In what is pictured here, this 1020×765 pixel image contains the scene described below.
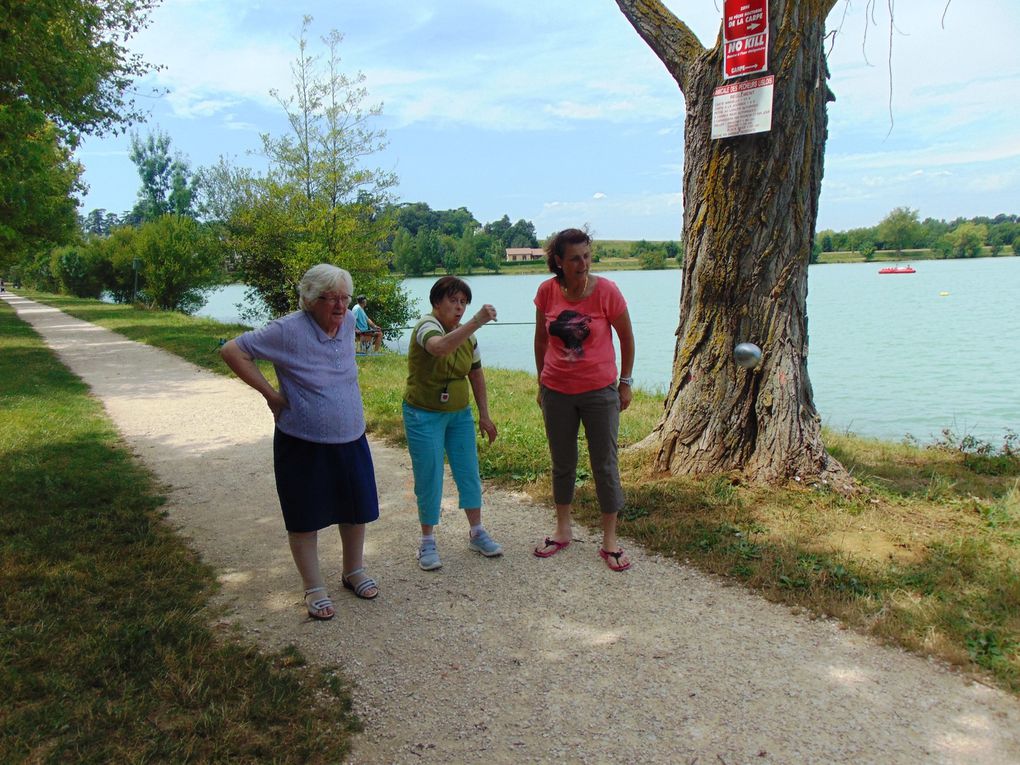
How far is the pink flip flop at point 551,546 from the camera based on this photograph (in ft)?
15.0

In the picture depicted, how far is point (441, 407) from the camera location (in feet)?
14.1

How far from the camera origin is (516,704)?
118 inches

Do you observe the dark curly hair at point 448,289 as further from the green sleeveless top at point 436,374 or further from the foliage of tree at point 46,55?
the foliage of tree at point 46,55

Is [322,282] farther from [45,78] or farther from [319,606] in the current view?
[45,78]

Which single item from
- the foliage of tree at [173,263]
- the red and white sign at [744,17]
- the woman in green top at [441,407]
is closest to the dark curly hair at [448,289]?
the woman in green top at [441,407]

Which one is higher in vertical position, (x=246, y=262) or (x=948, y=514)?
(x=246, y=262)

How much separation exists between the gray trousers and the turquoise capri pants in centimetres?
51

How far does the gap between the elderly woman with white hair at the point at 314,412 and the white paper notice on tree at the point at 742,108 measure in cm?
323

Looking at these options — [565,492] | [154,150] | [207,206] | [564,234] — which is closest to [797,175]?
[564,234]

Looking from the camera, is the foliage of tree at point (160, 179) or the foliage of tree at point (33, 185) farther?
the foliage of tree at point (160, 179)

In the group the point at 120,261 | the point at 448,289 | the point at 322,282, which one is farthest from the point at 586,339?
the point at 120,261

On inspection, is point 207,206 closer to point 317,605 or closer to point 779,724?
point 317,605

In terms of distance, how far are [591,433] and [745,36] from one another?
316 centimetres

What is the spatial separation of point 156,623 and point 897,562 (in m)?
3.98
